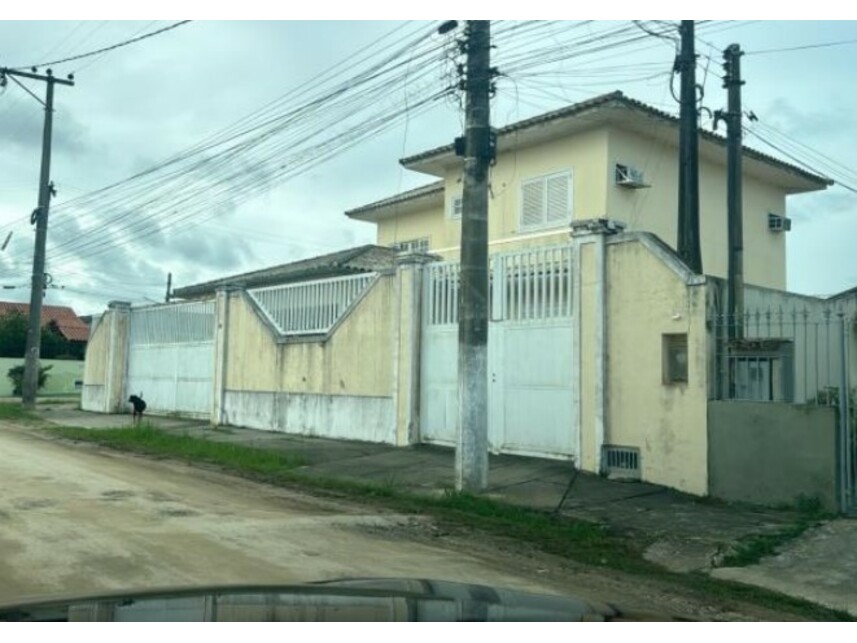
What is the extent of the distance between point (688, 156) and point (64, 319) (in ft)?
175


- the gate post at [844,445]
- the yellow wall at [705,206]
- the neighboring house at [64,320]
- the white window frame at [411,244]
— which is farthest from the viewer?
the neighboring house at [64,320]

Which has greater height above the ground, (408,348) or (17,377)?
(408,348)

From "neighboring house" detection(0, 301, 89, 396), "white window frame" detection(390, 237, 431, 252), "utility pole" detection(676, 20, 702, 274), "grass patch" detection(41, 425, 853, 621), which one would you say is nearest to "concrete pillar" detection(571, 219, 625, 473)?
"utility pole" detection(676, 20, 702, 274)

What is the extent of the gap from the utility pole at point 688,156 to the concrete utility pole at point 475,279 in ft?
13.1

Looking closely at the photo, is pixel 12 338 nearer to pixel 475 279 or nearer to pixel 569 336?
pixel 569 336

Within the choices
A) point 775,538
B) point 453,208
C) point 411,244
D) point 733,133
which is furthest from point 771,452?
point 411,244

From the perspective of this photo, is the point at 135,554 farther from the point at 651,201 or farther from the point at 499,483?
the point at 651,201

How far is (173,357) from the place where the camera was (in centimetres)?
2484

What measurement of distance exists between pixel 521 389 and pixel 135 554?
8.25 meters

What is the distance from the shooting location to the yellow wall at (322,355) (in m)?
17.2

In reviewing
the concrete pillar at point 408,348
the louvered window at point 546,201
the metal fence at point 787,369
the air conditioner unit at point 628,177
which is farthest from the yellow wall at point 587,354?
the louvered window at point 546,201

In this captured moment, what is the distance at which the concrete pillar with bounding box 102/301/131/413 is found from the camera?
27281 millimetres

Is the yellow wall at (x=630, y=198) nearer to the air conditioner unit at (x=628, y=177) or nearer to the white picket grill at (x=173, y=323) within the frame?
the air conditioner unit at (x=628, y=177)

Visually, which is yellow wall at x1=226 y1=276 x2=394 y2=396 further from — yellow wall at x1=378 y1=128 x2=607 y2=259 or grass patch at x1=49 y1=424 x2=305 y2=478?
yellow wall at x1=378 y1=128 x2=607 y2=259
